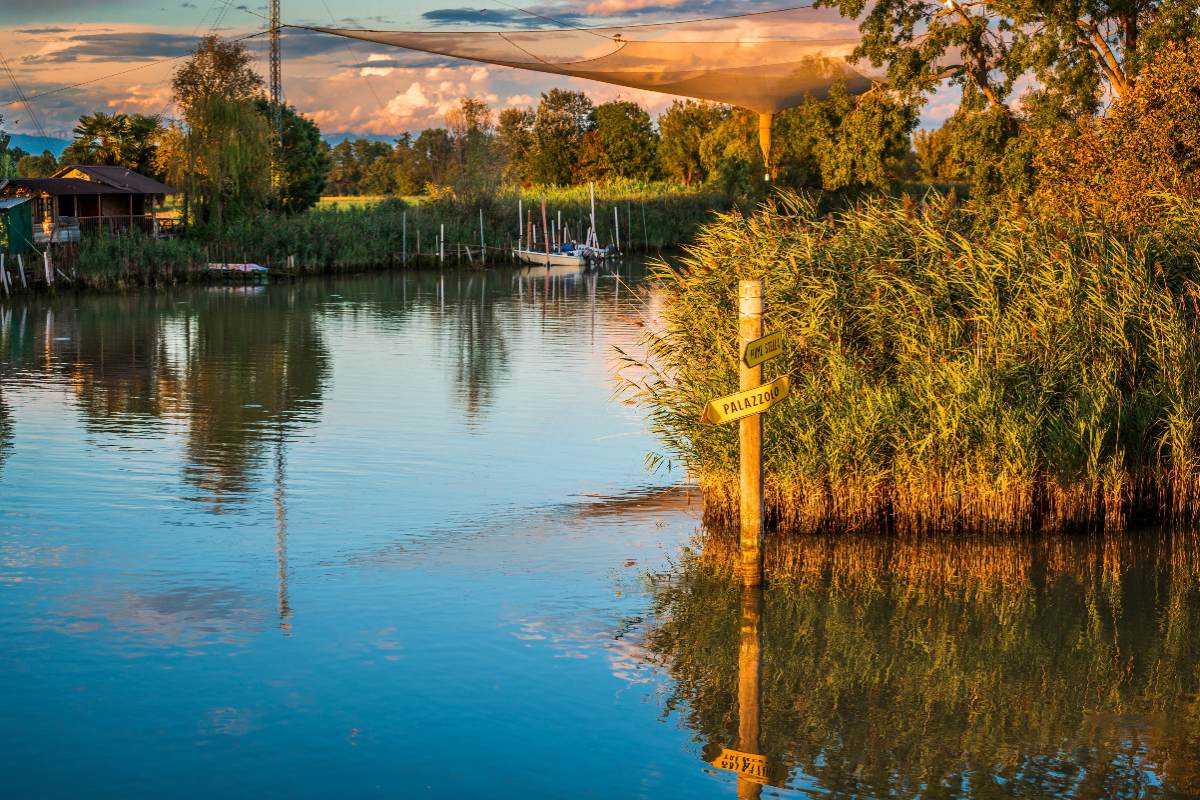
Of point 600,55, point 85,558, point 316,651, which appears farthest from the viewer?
point 600,55

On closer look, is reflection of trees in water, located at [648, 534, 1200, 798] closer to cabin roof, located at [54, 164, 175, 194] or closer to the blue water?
the blue water

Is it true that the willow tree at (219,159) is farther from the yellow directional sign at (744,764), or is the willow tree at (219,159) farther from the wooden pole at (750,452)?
the yellow directional sign at (744,764)

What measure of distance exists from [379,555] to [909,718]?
484cm

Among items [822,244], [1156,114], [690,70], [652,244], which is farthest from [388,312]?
[652,244]

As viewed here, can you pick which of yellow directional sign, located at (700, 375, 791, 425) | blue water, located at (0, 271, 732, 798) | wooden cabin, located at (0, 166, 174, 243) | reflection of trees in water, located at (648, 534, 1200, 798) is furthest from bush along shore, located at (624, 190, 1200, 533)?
wooden cabin, located at (0, 166, 174, 243)

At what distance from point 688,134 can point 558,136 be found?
14.9m

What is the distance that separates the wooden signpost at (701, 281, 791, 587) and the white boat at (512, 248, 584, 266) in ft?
157

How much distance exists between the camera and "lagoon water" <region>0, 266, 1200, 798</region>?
7129 millimetres

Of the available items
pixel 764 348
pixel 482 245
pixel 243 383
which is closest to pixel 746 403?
pixel 764 348

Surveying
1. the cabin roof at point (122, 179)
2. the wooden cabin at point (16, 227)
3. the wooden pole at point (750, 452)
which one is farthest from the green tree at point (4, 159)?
the wooden pole at point (750, 452)

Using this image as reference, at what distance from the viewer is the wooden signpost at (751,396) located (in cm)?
915

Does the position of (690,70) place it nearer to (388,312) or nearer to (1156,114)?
(1156,114)

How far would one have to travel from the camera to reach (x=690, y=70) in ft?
82.2

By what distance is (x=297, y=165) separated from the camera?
67.8 meters
